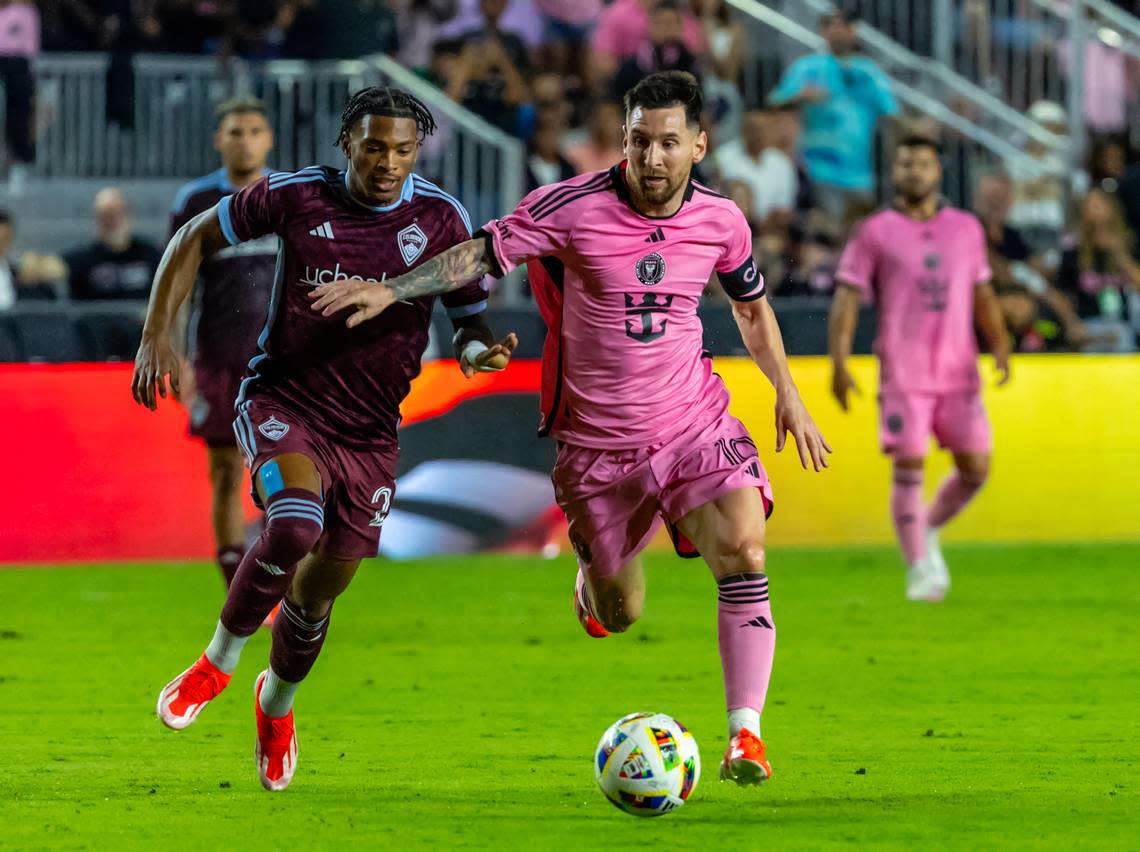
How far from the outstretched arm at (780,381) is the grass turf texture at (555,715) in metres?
1.03

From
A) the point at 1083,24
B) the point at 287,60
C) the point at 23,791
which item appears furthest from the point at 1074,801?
the point at 1083,24

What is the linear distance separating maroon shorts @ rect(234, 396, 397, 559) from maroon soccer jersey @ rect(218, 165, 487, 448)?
46 millimetres

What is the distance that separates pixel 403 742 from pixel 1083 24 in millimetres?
12760

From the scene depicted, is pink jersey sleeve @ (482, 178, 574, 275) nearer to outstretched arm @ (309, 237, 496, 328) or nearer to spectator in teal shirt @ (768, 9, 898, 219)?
outstretched arm @ (309, 237, 496, 328)

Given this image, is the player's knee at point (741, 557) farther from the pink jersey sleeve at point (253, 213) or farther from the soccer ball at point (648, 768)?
the pink jersey sleeve at point (253, 213)

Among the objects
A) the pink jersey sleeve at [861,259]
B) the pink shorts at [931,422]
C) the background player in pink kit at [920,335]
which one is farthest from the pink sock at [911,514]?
the pink jersey sleeve at [861,259]

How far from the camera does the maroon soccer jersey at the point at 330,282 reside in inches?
263

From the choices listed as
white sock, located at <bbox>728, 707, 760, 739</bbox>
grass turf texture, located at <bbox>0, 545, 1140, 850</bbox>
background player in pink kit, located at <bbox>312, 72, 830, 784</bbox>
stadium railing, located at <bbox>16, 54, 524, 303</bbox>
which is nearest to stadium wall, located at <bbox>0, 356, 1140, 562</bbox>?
grass turf texture, located at <bbox>0, 545, 1140, 850</bbox>

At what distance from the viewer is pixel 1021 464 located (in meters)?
14.5

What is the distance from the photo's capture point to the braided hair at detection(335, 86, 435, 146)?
655 centimetres

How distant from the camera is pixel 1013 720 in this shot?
7.71 meters

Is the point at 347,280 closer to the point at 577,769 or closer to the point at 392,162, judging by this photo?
the point at 392,162

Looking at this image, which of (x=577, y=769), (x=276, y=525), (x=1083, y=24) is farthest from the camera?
(x=1083, y=24)

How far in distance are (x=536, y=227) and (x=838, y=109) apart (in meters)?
10.7
